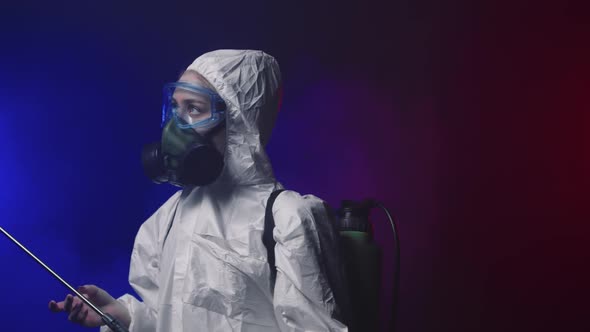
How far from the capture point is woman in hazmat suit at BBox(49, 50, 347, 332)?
46.3 inches

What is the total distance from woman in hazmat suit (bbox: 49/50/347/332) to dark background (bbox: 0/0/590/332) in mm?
525

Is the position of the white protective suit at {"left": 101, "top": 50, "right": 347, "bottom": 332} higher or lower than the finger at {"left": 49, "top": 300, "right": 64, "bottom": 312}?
higher

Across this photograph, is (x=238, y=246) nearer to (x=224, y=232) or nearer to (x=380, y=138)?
(x=224, y=232)

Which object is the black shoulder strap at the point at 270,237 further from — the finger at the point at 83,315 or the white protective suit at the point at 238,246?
the finger at the point at 83,315

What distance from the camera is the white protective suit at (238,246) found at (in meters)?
1.16

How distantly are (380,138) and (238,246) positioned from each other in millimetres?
898

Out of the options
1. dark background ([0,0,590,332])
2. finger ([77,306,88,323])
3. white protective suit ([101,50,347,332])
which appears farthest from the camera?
dark background ([0,0,590,332])

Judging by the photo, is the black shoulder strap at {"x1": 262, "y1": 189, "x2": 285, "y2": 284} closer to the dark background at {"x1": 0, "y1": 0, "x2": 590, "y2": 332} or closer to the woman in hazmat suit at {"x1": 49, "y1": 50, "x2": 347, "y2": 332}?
the woman in hazmat suit at {"x1": 49, "y1": 50, "x2": 347, "y2": 332}

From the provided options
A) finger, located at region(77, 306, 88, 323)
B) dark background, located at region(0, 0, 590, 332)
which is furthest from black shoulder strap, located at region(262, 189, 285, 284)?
dark background, located at region(0, 0, 590, 332)

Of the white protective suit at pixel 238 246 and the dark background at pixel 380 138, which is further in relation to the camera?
the dark background at pixel 380 138

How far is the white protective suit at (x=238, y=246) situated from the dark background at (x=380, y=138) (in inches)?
20.6

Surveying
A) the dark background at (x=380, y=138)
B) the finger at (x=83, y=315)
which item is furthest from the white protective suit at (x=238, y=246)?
the dark background at (x=380, y=138)

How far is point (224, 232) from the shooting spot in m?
1.30

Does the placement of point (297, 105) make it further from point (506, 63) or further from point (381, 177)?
point (506, 63)
